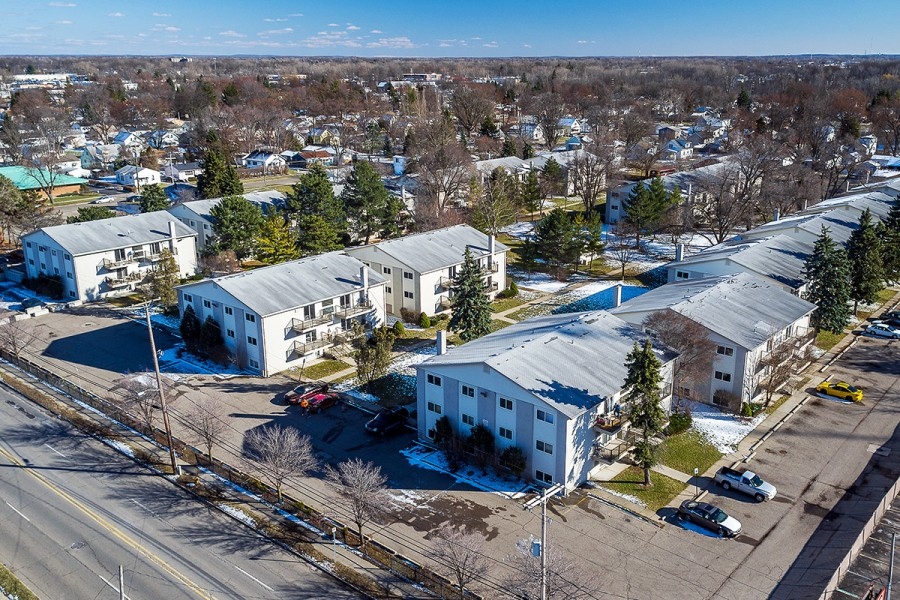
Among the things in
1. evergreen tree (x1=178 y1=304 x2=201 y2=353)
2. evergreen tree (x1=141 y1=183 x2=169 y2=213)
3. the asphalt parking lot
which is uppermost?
evergreen tree (x1=141 y1=183 x2=169 y2=213)

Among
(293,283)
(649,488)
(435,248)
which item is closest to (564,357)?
(649,488)

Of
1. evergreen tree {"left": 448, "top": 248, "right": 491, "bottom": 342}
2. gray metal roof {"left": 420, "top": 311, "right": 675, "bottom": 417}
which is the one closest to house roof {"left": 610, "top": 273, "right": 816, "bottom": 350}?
gray metal roof {"left": 420, "top": 311, "right": 675, "bottom": 417}

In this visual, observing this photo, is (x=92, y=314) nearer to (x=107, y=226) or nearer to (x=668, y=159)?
(x=107, y=226)

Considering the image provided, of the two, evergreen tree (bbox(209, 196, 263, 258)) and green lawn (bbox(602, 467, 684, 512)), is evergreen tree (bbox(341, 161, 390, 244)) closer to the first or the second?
evergreen tree (bbox(209, 196, 263, 258))

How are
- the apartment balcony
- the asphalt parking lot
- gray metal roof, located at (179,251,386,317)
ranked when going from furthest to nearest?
the apartment balcony
gray metal roof, located at (179,251,386,317)
the asphalt parking lot

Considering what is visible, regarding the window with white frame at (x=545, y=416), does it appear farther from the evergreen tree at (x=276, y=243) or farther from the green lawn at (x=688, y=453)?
the evergreen tree at (x=276, y=243)

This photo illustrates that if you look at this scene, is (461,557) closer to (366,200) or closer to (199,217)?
(366,200)
